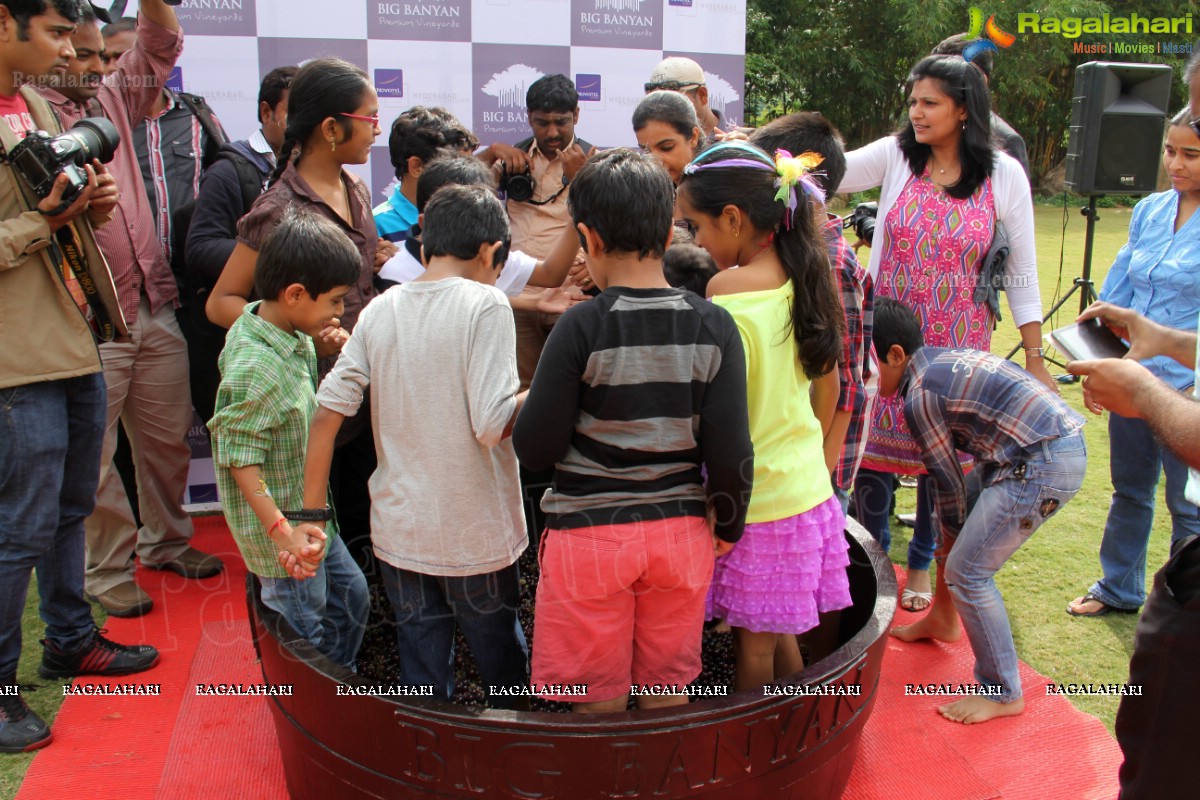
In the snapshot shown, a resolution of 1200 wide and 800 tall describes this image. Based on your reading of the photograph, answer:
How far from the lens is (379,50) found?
158 inches

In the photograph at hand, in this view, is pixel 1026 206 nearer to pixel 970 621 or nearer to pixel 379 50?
pixel 970 621

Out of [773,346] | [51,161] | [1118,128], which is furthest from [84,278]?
[1118,128]

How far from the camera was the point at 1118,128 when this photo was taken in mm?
6410

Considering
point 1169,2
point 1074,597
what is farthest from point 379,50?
point 1169,2

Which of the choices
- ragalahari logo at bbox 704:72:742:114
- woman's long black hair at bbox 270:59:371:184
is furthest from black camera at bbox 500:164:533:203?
ragalahari logo at bbox 704:72:742:114

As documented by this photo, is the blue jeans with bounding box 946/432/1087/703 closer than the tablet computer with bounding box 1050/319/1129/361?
No

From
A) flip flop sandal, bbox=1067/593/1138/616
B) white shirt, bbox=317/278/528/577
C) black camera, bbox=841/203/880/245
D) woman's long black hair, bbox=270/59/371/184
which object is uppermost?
woman's long black hair, bbox=270/59/371/184

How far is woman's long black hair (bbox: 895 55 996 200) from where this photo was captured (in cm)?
297

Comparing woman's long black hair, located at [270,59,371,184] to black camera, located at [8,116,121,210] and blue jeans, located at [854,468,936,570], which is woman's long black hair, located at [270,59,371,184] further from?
blue jeans, located at [854,468,936,570]

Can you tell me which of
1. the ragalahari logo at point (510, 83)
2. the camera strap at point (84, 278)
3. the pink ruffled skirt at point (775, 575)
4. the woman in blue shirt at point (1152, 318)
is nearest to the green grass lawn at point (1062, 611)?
the woman in blue shirt at point (1152, 318)

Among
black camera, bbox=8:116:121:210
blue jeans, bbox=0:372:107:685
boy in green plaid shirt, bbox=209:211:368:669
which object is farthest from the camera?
blue jeans, bbox=0:372:107:685

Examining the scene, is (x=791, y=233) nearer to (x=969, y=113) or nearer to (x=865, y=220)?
(x=969, y=113)

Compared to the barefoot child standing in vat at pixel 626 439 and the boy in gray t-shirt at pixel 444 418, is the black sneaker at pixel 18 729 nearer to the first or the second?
the boy in gray t-shirt at pixel 444 418

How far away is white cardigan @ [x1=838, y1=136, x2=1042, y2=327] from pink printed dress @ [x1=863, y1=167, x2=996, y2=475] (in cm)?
4
